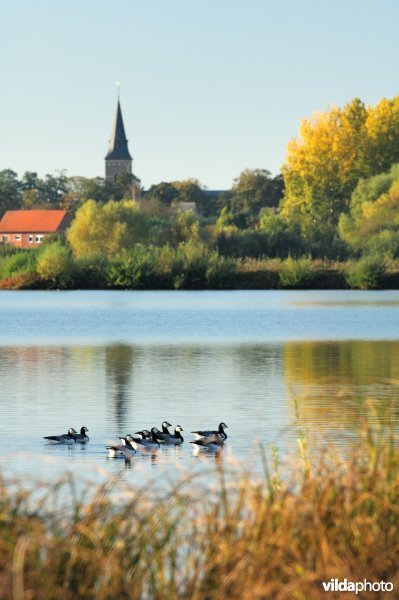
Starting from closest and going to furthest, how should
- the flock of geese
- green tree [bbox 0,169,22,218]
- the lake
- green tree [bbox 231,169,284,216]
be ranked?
1. the flock of geese
2. the lake
3. green tree [bbox 231,169,284,216]
4. green tree [bbox 0,169,22,218]

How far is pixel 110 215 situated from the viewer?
89.2m

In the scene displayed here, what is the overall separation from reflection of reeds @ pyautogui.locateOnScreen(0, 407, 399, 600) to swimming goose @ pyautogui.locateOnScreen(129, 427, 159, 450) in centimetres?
744

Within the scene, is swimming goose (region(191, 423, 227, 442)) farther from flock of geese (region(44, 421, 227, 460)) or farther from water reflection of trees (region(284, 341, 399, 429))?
water reflection of trees (region(284, 341, 399, 429))

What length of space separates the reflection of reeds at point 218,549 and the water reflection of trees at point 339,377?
6480 millimetres

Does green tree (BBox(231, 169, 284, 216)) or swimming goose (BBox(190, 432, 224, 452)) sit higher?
green tree (BBox(231, 169, 284, 216))

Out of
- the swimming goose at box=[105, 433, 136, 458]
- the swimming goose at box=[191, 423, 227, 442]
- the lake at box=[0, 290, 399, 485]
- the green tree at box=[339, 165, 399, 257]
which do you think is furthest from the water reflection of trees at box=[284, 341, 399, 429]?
the green tree at box=[339, 165, 399, 257]

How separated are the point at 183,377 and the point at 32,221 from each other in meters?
151

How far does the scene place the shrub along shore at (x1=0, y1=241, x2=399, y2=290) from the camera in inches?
3027

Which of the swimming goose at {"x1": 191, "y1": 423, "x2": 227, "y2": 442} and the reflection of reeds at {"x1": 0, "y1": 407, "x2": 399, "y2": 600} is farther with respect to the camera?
the swimming goose at {"x1": 191, "y1": 423, "x2": 227, "y2": 442}

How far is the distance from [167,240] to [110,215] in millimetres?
4979

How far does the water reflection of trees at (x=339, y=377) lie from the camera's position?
19.9 m

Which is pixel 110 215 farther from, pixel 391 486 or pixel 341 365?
pixel 391 486

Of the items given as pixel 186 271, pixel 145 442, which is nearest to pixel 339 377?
pixel 145 442

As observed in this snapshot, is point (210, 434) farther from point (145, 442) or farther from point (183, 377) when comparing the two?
point (183, 377)
